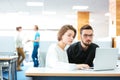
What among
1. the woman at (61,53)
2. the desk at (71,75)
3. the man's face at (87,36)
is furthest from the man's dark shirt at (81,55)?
the desk at (71,75)

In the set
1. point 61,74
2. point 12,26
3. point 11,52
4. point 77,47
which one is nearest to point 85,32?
point 77,47

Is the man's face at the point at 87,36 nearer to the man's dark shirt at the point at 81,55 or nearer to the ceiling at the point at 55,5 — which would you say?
the man's dark shirt at the point at 81,55

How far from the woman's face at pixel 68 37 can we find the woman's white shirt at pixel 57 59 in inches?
4.3

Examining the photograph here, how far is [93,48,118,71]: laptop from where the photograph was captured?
99.9 inches

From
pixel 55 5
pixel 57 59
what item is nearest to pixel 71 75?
pixel 57 59

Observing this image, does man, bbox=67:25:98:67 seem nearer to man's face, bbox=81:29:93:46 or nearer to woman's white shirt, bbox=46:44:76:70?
man's face, bbox=81:29:93:46

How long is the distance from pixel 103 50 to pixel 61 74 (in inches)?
20.2

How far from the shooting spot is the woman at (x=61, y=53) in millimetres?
2590

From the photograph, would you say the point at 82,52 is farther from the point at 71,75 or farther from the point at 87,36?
the point at 71,75

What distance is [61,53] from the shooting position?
9.05 feet

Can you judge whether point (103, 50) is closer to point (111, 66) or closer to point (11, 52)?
point (111, 66)

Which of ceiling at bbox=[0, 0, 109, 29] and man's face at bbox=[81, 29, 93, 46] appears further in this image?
ceiling at bbox=[0, 0, 109, 29]

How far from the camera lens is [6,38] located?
692 cm

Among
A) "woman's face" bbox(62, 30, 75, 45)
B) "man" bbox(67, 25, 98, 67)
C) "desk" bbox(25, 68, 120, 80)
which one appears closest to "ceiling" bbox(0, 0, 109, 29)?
"man" bbox(67, 25, 98, 67)
